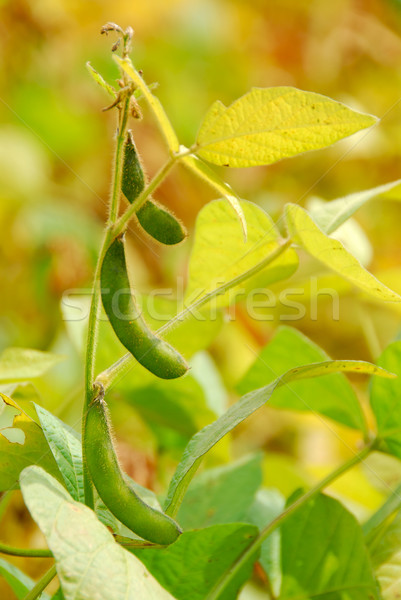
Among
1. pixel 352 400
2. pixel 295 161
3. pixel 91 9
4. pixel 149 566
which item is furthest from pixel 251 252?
pixel 91 9

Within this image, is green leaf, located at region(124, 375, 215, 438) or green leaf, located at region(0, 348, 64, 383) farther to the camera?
green leaf, located at region(124, 375, 215, 438)

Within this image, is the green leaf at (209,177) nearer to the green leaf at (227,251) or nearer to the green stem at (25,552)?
the green leaf at (227,251)

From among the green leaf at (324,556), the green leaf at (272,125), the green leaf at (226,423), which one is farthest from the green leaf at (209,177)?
the green leaf at (324,556)

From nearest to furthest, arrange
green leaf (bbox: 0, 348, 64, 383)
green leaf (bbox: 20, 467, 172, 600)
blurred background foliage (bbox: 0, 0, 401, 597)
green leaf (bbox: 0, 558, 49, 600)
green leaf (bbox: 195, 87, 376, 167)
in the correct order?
1. green leaf (bbox: 20, 467, 172, 600)
2. green leaf (bbox: 195, 87, 376, 167)
3. green leaf (bbox: 0, 558, 49, 600)
4. green leaf (bbox: 0, 348, 64, 383)
5. blurred background foliage (bbox: 0, 0, 401, 597)

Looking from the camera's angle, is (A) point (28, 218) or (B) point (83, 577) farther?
(A) point (28, 218)

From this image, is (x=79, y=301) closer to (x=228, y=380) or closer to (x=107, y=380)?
(x=107, y=380)

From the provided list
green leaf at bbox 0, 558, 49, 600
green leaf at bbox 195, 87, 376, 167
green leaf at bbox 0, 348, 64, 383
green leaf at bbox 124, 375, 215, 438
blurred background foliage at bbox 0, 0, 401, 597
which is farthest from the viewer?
blurred background foliage at bbox 0, 0, 401, 597

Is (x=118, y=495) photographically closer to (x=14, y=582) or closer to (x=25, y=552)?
(x=25, y=552)

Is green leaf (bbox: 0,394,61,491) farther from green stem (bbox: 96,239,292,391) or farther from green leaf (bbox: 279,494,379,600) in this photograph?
green leaf (bbox: 279,494,379,600)

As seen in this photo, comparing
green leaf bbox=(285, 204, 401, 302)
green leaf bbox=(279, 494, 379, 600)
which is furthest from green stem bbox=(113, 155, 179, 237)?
green leaf bbox=(279, 494, 379, 600)
